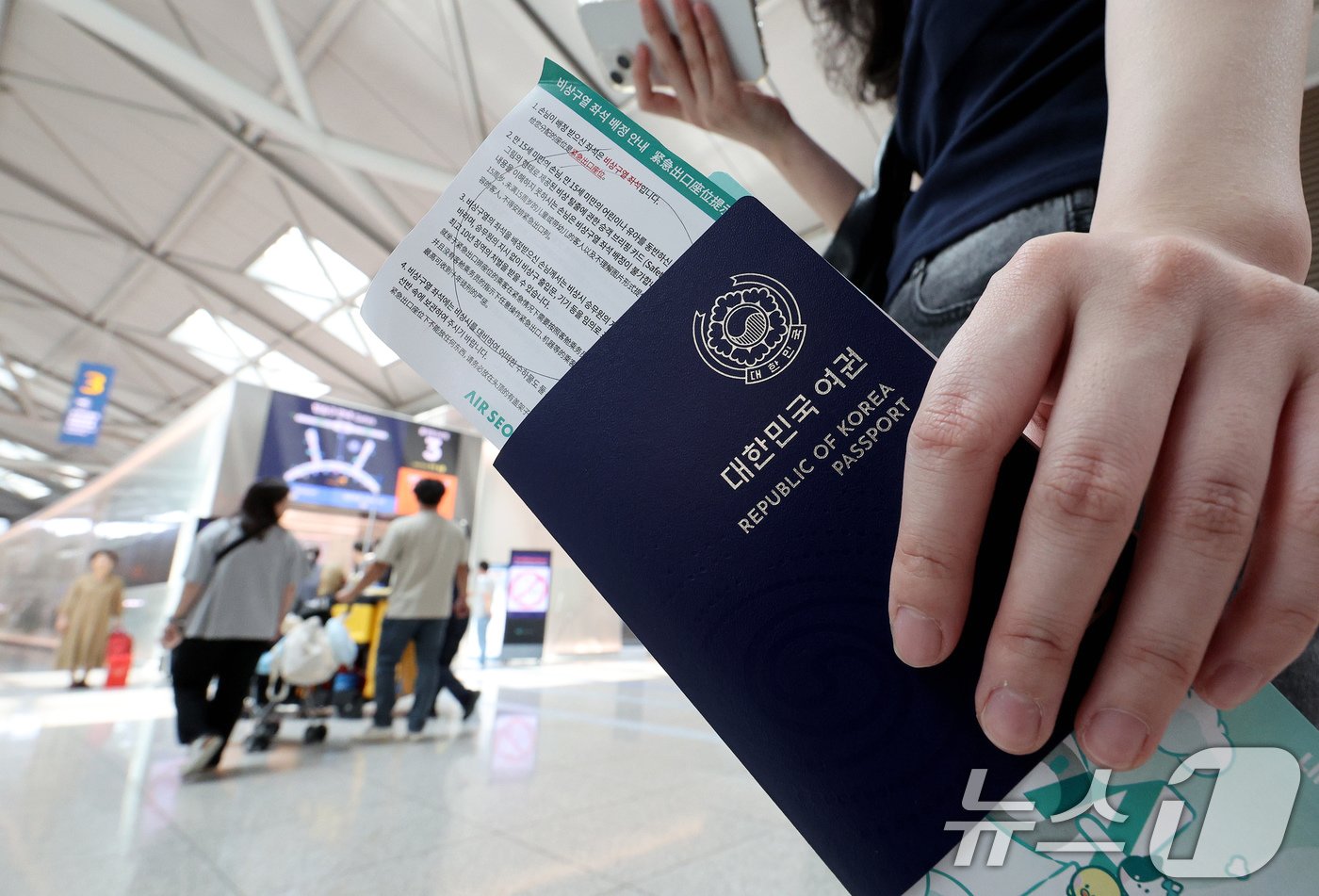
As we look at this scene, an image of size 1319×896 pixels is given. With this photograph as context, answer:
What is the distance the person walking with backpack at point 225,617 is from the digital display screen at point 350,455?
397cm

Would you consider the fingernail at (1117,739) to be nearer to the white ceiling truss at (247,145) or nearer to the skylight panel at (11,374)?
the white ceiling truss at (247,145)

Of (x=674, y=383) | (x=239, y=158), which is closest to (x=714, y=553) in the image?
(x=674, y=383)

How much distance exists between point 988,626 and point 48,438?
25.3 meters

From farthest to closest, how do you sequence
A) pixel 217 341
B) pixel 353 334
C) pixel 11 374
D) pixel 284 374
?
pixel 11 374, pixel 284 374, pixel 217 341, pixel 353 334

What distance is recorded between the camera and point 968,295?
54 cm

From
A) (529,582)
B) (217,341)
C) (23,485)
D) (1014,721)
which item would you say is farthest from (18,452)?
(1014,721)

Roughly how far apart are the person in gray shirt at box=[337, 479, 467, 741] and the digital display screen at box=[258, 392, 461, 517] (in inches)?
142

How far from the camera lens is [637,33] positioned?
3.04 ft

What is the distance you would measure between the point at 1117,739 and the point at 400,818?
2.41 m

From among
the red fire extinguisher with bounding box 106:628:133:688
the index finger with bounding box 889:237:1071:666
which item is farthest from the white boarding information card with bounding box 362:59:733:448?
the red fire extinguisher with bounding box 106:628:133:688

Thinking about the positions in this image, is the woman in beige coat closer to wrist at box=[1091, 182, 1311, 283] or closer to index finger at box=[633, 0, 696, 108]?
index finger at box=[633, 0, 696, 108]

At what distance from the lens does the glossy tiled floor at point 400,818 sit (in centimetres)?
167

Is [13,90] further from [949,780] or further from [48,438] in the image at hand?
[48,438]

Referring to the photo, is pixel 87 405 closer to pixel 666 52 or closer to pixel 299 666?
pixel 299 666
